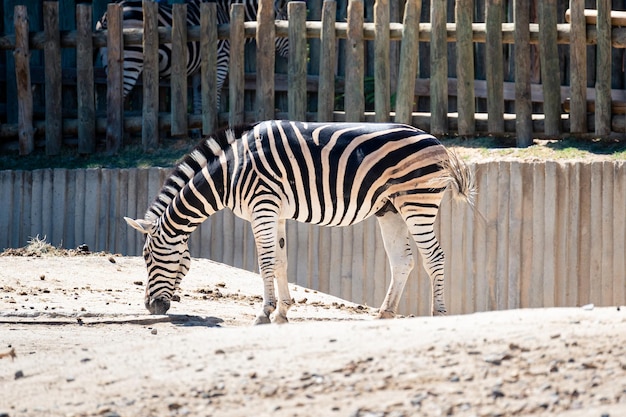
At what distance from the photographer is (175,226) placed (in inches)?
387

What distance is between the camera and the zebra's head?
9.79 meters

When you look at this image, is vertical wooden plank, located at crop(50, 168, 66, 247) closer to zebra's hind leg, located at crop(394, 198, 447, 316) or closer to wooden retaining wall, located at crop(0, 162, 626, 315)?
wooden retaining wall, located at crop(0, 162, 626, 315)

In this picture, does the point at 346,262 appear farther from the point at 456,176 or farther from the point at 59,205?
the point at 59,205

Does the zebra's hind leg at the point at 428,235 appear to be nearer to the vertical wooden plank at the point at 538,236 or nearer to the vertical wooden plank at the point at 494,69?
the vertical wooden plank at the point at 538,236

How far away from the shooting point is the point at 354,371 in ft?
18.4

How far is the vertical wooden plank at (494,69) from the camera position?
12305mm

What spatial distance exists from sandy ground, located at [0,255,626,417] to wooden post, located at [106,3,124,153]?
283 inches

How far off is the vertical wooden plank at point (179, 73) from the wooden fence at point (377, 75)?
2 cm

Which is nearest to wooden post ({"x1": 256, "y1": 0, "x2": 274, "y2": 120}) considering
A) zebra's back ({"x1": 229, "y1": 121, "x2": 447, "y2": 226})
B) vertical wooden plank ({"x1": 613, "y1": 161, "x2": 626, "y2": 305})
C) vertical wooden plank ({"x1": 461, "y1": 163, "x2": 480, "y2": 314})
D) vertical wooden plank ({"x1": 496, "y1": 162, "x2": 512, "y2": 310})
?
vertical wooden plank ({"x1": 461, "y1": 163, "x2": 480, "y2": 314})

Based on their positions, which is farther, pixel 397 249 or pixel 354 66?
pixel 354 66

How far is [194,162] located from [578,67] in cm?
456

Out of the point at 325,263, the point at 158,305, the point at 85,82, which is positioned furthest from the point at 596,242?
the point at 85,82

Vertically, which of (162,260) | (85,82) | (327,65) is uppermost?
(327,65)

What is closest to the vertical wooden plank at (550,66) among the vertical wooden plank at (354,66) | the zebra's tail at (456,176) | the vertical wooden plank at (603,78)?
the vertical wooden plank at (603,78)
